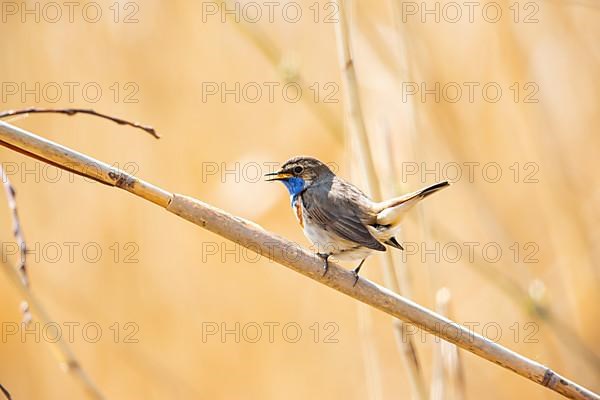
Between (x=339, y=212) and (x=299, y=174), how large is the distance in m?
0.36

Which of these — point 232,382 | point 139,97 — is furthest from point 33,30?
point 232,382

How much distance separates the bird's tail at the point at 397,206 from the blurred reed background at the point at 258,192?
869 mm

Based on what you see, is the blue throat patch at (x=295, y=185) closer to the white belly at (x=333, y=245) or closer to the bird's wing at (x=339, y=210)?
the bird's wing at (x=339, y=210)

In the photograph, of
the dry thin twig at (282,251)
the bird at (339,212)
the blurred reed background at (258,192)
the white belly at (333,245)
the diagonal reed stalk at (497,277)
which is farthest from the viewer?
the blurred reed background at (258,192)

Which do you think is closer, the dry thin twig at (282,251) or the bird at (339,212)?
the dry thin twig at (282,251)

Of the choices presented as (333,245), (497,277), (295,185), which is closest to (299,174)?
(295,185)

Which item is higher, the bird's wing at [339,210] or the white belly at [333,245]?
the bird's wing at [339,210]

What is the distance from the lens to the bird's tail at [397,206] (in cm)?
262

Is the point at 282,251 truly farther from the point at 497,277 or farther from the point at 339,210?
the point at 497,277

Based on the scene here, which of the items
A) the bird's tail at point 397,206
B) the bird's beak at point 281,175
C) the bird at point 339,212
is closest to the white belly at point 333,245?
the bird at point 339,212

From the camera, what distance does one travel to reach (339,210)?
3066 mm

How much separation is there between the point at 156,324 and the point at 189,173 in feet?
2.82

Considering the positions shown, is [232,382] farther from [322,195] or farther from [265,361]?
[322,195]

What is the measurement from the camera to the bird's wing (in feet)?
9.56
